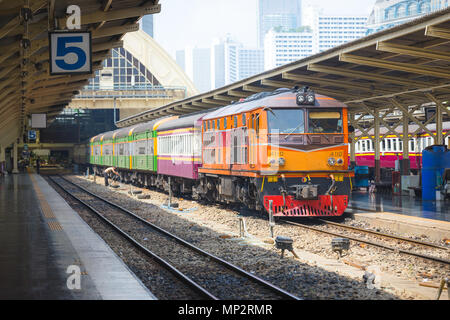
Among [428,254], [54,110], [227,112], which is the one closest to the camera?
[428,254]

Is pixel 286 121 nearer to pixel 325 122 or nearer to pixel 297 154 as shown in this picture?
pixel 297 154

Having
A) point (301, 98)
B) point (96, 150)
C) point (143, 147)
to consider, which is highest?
point (301, 98)

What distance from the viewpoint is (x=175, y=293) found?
8.80 m

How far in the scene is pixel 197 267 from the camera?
1070 centimetres

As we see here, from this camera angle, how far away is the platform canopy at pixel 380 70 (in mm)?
15686

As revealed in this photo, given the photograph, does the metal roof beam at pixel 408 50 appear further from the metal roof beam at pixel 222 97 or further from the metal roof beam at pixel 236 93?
the metal roof beam at pixel 222 97

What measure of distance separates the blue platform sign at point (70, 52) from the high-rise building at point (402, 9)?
183110mm

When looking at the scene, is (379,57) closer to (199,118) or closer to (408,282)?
(199,118)

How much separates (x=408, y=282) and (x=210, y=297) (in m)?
3.30

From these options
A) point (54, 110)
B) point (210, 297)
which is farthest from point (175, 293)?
point (54, 110)

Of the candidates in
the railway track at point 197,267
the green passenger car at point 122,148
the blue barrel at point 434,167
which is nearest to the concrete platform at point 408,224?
the blue barrel at point 434,167

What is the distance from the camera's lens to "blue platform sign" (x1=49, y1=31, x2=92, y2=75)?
1245 cm

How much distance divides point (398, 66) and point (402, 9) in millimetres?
188546

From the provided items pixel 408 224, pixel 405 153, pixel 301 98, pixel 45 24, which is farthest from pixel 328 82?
pixel 45 24
